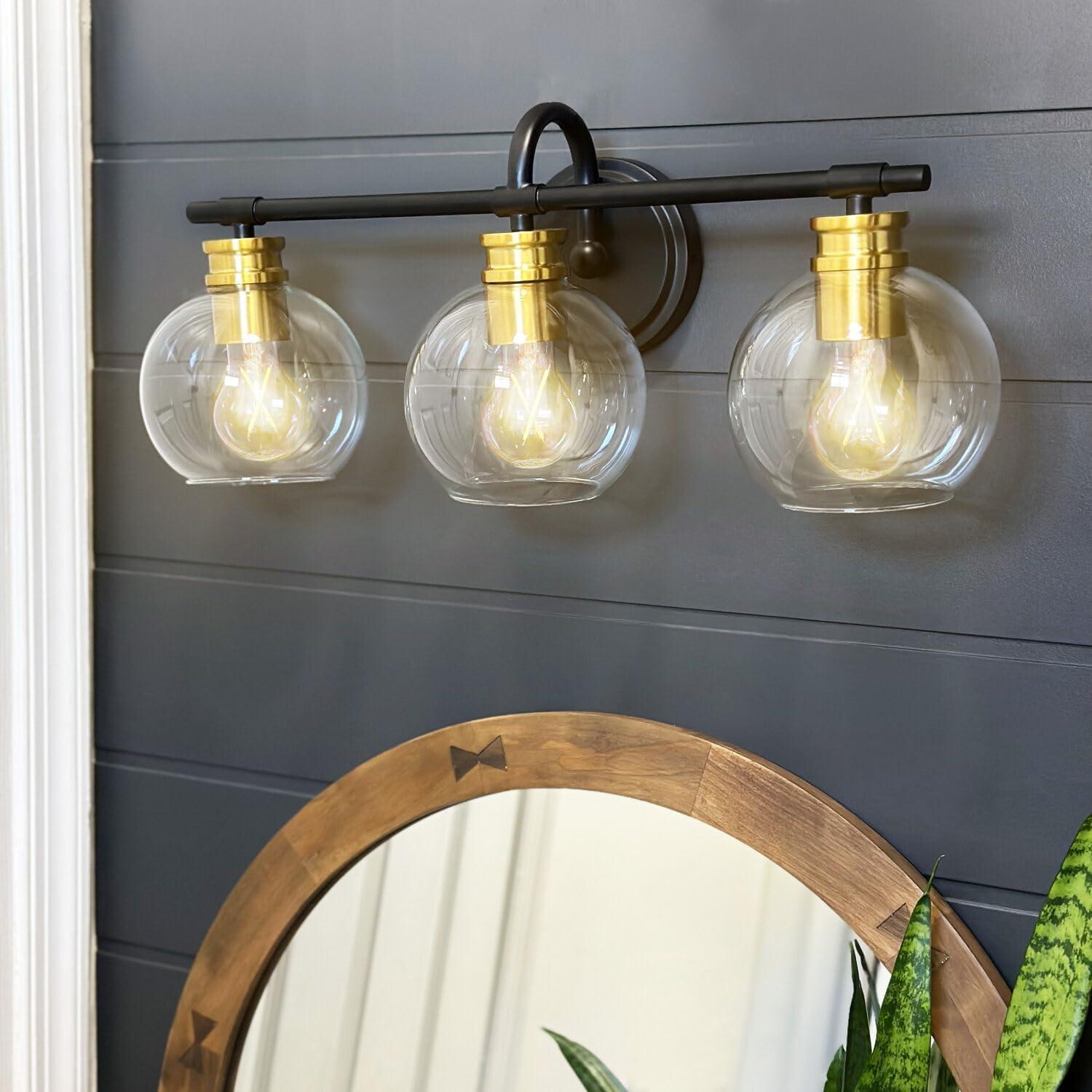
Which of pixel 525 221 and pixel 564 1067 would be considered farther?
pixel 564 1067

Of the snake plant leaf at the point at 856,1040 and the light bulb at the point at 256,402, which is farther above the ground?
the light bulb at the point at 256,402

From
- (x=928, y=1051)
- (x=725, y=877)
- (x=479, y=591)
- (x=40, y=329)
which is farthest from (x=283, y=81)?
(x=928, y=1051)

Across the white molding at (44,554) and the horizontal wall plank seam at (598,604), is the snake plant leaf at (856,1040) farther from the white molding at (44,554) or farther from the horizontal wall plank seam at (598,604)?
the white molding at (44,554)

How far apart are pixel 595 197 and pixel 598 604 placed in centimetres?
25

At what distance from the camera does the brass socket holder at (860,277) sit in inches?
21.7

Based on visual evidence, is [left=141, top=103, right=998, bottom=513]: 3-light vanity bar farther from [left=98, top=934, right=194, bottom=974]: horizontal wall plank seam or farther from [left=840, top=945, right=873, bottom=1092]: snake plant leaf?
[left=98, top=934, right=194, bottom=974]: horizontal wall plank seam

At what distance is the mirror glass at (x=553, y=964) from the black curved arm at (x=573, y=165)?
0.33 metres

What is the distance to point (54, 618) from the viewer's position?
856 millimetres

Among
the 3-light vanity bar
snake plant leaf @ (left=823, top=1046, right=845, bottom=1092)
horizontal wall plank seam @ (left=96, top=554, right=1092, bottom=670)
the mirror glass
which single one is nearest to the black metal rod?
the 3-light vanity bar

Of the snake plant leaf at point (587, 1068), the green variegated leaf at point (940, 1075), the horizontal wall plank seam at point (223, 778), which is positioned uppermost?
the horizontal wall plank seam at point (223, 778)

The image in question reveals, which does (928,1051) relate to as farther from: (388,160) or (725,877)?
(388,160)

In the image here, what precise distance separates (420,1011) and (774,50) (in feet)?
2.09

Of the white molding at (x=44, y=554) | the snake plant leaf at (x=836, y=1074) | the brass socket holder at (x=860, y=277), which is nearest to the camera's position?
the brass socket holder at (x=860, y=277)

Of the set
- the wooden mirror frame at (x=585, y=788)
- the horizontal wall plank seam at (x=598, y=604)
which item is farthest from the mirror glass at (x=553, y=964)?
the horizontal wall plank seam at (x=598, y=604)
